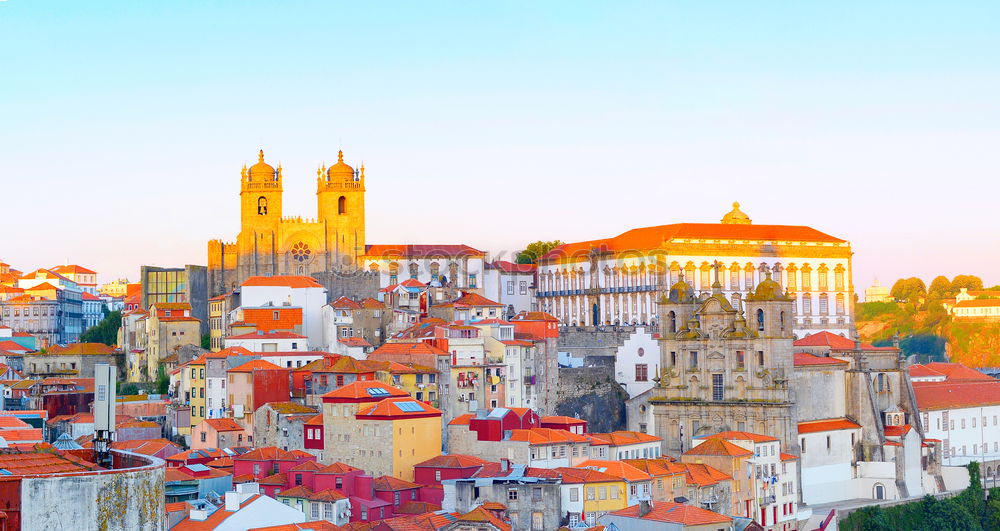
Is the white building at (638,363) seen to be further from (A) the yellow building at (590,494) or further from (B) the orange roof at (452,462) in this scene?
(A) the yellow building at (590,494)

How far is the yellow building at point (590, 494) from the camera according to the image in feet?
151

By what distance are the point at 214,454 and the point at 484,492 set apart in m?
11.3

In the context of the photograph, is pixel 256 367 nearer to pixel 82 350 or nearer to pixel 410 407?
pixel 410 407

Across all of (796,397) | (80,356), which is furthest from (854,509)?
(80,356)

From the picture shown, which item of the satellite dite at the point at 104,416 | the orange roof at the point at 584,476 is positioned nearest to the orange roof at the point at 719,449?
the orange roof at the point at 584,476

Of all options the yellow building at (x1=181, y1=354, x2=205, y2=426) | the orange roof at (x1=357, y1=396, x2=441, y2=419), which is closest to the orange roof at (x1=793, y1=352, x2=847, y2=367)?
the orange roof at (x1=357, y1=396, x2=441, y2=419)

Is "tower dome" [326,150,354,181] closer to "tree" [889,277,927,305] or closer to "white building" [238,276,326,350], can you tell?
"white building" [238,276,326,350]

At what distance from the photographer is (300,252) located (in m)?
82.9

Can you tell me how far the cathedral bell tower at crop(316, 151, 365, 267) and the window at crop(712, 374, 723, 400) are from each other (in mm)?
27149

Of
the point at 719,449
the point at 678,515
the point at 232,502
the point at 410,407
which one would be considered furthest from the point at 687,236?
the point at 232,502

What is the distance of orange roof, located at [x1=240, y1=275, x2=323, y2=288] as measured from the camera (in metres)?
71.6

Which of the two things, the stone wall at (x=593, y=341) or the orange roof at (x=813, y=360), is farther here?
the stone wall at (x=593, y=341)

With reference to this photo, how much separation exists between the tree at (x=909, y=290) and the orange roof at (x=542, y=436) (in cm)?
10523

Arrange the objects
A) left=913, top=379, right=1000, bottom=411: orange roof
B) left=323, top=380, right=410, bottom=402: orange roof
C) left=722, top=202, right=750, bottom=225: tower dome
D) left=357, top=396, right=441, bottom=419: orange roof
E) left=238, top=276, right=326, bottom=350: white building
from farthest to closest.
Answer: left=722, top=202, right=750, bottom=225: tower dome, left=238, top=276, right=326, bottom=350: white building, left=913, top=379, right=1000, bottom=411: orange roof, left=323, top=380, right=410, bottom=402: orange roof, left=357, top=396, right=441, bottom=419: orange roof
